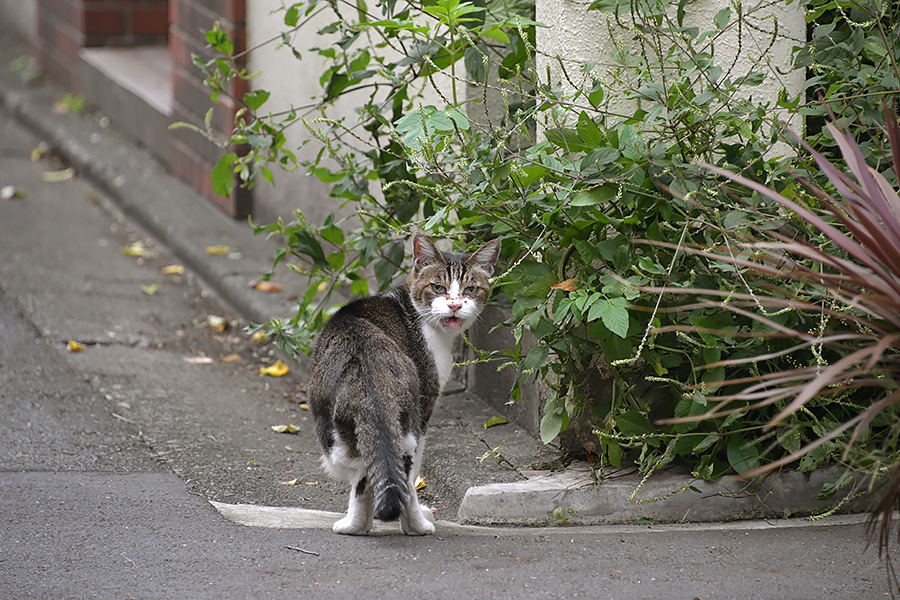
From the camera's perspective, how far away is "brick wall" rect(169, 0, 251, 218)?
21.1 ft

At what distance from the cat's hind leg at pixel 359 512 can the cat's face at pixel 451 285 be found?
0.68m

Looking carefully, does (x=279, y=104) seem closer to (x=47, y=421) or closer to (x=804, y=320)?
(x=47, y=421)

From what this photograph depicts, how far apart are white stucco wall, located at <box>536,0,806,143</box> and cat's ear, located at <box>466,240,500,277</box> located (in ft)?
2.10

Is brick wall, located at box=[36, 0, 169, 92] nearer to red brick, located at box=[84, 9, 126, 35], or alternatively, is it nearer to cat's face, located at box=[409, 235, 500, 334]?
red brick, located at box=[84, 9, 126, 35]

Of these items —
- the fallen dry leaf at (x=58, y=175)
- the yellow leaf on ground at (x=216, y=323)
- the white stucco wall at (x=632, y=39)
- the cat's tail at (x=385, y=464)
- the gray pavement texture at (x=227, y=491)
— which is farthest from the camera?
the fallen dry leaf at (x=58, y=175)

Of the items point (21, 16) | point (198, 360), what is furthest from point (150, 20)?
point (198, 360)

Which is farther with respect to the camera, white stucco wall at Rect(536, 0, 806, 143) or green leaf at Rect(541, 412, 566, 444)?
white stucco wall at Rect(536, 0, 806, 143)

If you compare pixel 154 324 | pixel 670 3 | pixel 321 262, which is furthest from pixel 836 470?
pixel 154 324

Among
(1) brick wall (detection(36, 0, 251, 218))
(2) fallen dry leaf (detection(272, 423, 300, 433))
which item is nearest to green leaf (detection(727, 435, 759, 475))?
(2) fallen dry leaf (detection(272, 423, 300, 433))

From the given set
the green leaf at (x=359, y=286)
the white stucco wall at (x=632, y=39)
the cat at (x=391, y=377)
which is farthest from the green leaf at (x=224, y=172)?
the white stucco wall at (x=632, y=39)

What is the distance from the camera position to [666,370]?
11.0ft

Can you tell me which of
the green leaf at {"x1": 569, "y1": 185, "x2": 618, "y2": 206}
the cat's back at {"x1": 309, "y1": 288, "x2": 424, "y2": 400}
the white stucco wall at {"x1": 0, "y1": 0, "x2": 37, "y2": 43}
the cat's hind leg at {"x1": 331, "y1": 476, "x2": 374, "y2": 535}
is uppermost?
the green leaf at {"x1": 569, "y1": 185, "x2": 618, "y2": 206}

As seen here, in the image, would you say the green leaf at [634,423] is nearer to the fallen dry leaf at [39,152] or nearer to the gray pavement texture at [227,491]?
the gray pavement texture at [227,491]

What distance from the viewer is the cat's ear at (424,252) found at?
3.79 metres
